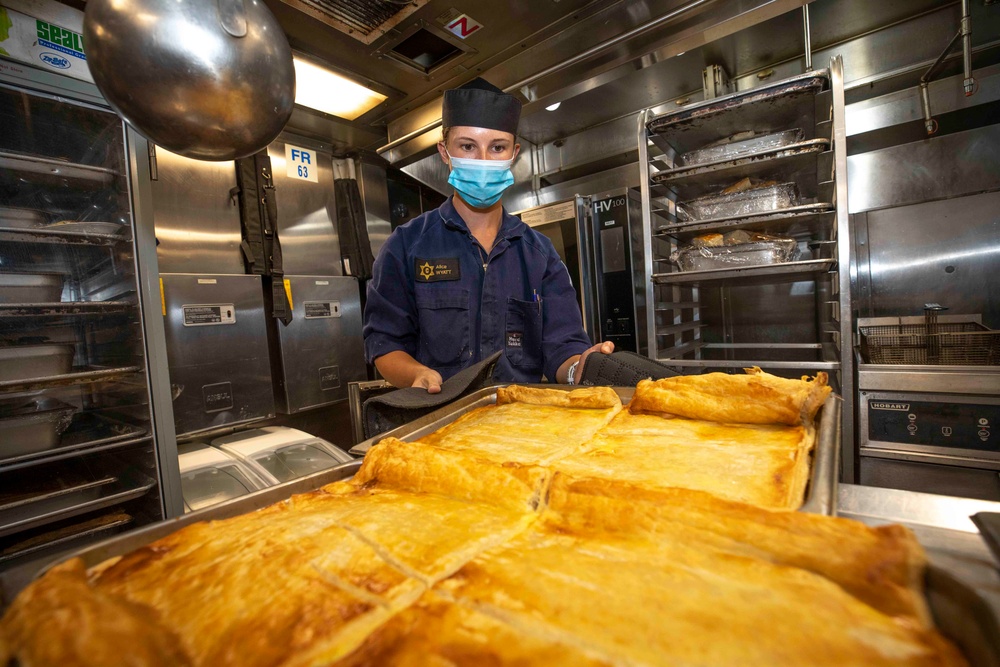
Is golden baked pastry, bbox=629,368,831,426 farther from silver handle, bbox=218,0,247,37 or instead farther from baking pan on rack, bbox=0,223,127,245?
baking pan on rack, bbox=0,223,127,245

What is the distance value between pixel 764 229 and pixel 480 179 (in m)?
2.18

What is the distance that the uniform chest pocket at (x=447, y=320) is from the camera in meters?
2.09

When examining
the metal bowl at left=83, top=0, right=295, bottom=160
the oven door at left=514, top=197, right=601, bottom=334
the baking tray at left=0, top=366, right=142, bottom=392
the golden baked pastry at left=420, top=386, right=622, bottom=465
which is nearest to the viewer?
the metal bowl at left=83, top=0, right=295, bottom=160

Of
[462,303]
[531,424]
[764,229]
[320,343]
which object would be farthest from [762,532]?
[320,343]

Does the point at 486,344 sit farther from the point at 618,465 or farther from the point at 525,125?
the point at 525,125

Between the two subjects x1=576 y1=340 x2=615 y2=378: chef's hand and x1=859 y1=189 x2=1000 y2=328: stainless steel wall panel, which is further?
x1=859 y1=189 x2=1000 y2=328: stainless steel wall panel

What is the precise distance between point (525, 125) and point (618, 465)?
4274 mm

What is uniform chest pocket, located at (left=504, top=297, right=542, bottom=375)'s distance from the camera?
2.14 metres

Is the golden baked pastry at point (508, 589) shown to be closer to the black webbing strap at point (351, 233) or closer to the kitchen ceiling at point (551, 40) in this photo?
the kitchen ceiling at point (551, 40)

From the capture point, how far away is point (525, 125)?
4.42 metres

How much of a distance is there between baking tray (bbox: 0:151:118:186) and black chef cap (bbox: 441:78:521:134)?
5.18ft

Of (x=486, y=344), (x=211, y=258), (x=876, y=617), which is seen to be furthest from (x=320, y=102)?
(x=876, y=617)

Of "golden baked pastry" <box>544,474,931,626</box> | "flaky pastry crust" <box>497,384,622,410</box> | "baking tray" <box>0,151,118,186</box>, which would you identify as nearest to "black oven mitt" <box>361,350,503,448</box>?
"flaky pastry crust" <box>497,384,622,410</box>

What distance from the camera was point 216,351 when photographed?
3.29 meters
